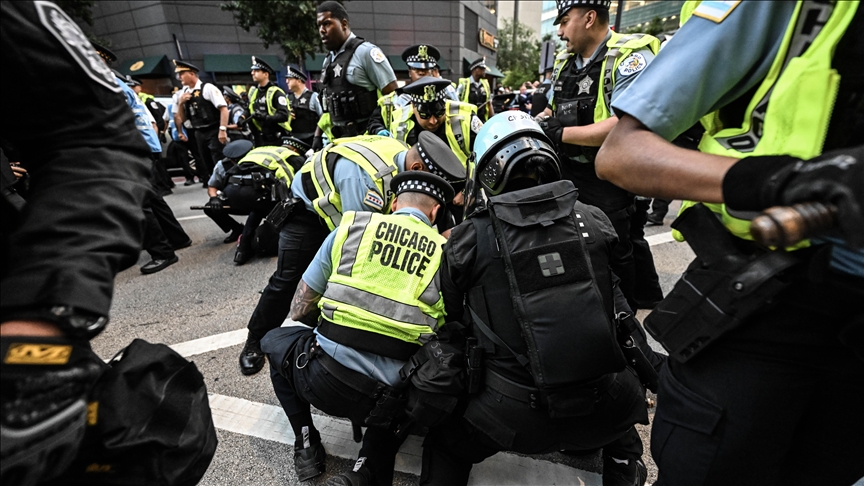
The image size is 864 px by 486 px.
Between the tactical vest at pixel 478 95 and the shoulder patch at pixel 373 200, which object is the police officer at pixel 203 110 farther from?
the shoulder patch at pixel 373 200

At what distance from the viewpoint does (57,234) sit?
25.5 inches

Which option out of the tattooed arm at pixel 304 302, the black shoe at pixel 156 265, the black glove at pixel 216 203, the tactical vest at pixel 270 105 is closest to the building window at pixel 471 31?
the tactical vest at pixel 270 105

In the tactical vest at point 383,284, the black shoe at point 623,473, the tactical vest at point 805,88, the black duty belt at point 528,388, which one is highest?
the tactical vest at point 805,88

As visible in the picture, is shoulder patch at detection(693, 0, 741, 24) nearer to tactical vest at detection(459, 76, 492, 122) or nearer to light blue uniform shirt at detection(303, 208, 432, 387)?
light blue uniform shirt at detection(303, 208, 432, 387)

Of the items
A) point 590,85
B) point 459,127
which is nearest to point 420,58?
point 459,127

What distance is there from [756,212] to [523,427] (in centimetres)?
103

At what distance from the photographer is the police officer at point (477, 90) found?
306 inches

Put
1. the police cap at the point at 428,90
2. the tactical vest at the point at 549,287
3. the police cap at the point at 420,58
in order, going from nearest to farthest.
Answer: the tactical vest at the point at 549,287, the police cap at the point at 428,90, the police cap at the point at 420,58

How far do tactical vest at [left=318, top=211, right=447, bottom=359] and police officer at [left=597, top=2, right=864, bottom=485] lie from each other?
86 centimetres

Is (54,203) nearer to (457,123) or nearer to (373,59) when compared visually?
(457,123)

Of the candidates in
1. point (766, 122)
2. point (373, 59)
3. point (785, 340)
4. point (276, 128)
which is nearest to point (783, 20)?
point (766, 122)

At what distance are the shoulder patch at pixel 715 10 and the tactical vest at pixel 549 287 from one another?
66 cm

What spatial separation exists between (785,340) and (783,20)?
0.62 meters

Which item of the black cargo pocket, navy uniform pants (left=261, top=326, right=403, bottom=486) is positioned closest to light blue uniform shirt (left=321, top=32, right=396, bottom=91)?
navy uniform pants (left=261, top=326, right=403, bottom=486)
